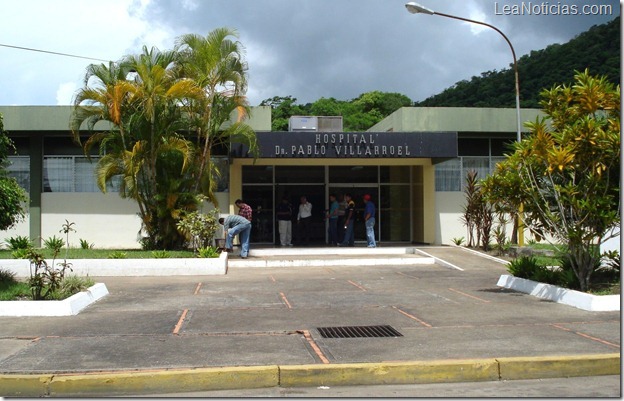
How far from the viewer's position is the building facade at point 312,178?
67.8ft

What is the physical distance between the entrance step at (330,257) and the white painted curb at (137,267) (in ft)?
5.65

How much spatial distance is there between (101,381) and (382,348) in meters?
3.18

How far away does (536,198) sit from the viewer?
11227 mm

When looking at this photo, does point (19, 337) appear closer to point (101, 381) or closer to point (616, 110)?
point (101, 381)

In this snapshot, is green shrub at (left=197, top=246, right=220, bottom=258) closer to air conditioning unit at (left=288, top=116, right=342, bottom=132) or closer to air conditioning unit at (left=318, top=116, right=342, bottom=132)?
air conditioning unit at (left=288, top=116, right=342, bottom=132)

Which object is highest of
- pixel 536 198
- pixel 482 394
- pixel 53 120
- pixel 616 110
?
pixel 53 120

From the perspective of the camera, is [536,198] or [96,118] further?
[96,118]

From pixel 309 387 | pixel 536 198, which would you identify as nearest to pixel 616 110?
pixel 536 198

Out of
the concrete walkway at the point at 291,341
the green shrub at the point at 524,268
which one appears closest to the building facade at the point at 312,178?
the green shrub at the point at 524,268

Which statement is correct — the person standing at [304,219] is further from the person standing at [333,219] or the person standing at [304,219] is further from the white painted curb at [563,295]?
the white painted curb at [563,295]

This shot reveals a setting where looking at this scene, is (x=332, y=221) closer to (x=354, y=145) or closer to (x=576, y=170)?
(x=354, y=145)

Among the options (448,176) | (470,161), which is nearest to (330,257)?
(448,176)

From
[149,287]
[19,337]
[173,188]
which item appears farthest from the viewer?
[173,188]

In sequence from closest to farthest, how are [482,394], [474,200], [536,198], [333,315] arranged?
[482,394] → [333,315] → [536,198] → [474,200]
